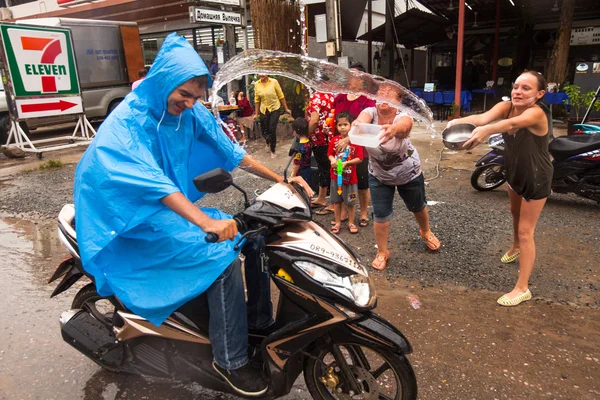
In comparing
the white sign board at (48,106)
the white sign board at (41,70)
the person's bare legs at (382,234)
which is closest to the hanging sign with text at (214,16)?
the white sign board at (41,70)

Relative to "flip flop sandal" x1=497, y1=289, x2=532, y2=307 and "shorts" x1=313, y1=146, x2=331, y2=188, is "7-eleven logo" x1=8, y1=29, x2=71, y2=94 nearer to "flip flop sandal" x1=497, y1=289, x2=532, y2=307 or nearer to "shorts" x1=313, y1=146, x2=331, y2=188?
"shorts" x1=313, y1=146, x2=331, y2=188

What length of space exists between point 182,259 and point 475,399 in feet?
5.77

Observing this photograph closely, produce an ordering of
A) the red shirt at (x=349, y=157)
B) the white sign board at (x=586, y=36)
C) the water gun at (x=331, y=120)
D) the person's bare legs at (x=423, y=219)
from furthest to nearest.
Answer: the white sign board at (x=586, y=36), the water gun at (x=331, y=120), the red shirt at (x=349, y=157), the person's bare legs at (x=423, y=219)

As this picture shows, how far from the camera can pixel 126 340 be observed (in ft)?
8.16

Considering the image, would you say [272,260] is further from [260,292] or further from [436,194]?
[436,194]

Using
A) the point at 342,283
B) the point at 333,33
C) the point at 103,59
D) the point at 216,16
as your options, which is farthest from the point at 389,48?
the point at 342,283

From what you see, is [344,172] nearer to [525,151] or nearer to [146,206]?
[525,151]

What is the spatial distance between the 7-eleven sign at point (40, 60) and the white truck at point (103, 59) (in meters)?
2.33

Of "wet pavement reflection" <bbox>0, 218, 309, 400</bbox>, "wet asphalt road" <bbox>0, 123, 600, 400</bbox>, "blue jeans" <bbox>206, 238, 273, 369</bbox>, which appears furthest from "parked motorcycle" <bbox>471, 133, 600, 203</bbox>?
"wet pavement reflection" <bbox>0, 218, 309, 400</bbox>

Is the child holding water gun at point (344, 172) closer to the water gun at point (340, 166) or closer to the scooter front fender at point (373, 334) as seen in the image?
the water gun at point (340, 166)

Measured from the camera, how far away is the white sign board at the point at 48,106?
936cm

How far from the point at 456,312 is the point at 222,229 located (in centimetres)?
220

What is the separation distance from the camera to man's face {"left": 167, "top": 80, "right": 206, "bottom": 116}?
2008 millimetres

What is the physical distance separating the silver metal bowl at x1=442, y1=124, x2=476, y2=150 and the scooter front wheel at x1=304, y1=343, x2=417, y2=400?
127 centimetres
